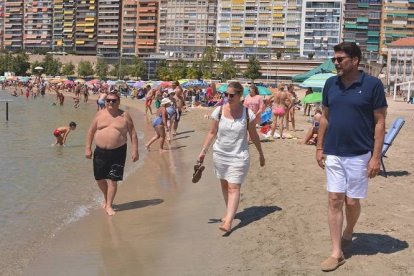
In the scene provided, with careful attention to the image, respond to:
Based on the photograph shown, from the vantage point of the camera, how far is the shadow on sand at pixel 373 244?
14.8 ft

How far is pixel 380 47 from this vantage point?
11312 cm

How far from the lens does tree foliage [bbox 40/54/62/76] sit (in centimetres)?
12031

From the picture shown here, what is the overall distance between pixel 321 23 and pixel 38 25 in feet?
253

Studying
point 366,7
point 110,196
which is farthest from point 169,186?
point 366,7

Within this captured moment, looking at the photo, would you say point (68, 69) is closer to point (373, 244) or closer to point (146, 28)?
point (146, 28)

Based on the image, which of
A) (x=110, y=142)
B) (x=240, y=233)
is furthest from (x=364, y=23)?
(x=240, y=233)

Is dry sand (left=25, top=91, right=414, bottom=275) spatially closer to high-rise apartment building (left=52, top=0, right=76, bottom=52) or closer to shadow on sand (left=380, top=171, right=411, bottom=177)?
shadow on sand (left=380, top=171, right=411, bottom=177)

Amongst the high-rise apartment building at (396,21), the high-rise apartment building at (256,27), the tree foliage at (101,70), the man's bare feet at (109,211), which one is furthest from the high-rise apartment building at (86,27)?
the man's bare feet at (109,211)

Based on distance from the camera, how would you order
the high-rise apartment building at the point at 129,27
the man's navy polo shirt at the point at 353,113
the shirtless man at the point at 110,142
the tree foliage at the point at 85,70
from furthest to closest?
the high-rise apartment building at the point at 129,27 → the tree foliage at the point at 85,70 → the shirtless man at the point at 110,142 → the man's navy polo shirt at the point at 353,113

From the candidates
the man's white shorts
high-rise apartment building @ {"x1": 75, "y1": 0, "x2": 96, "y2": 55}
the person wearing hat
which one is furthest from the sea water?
high-rise apartment building @ {"x1": 75, "y1": 0, "x2": 96, "y2": 55}

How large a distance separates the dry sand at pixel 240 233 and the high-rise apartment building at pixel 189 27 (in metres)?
112

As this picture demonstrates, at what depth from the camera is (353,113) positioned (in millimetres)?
3955

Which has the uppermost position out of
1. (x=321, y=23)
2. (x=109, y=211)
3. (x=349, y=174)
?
(x=321, y=23)

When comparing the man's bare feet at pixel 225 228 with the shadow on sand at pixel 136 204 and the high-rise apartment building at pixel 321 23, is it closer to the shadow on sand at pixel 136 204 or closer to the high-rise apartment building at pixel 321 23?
the shadow on sand at pixel 136 204
